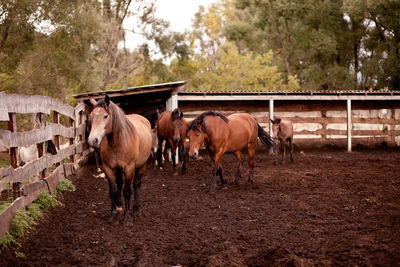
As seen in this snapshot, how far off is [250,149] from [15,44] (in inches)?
507

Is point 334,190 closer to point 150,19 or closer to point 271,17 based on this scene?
point 150,19

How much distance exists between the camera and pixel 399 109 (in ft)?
61.4

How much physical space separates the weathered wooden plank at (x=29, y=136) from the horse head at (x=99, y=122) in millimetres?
992

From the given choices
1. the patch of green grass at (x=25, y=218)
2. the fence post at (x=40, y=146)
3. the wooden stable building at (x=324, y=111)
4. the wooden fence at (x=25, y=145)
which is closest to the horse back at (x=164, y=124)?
the wooden fence at (x=25, y=145)

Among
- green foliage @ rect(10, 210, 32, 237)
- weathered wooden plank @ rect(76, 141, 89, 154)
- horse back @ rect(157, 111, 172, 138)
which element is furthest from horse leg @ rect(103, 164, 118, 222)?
horse back @ rect(157, 111, 172, 138)

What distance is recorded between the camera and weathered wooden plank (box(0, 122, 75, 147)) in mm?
4551

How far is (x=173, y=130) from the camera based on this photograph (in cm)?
1048

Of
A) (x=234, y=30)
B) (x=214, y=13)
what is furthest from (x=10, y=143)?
(x=214, y=13)

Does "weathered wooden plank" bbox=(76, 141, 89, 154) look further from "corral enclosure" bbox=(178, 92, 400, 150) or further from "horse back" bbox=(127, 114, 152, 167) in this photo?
"corral enclosure" bbox=(178, 92, 400, 150)

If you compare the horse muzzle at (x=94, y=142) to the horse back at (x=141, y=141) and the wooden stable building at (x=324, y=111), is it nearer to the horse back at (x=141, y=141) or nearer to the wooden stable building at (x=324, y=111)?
the horse back at (x=141, y=141)

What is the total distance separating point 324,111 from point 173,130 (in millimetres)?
10095

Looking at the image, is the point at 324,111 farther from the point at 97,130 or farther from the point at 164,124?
the point at 97,130

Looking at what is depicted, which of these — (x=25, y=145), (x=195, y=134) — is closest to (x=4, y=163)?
(x=195, y=134)

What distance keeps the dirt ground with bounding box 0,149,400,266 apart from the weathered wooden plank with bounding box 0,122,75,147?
3.75 feet
